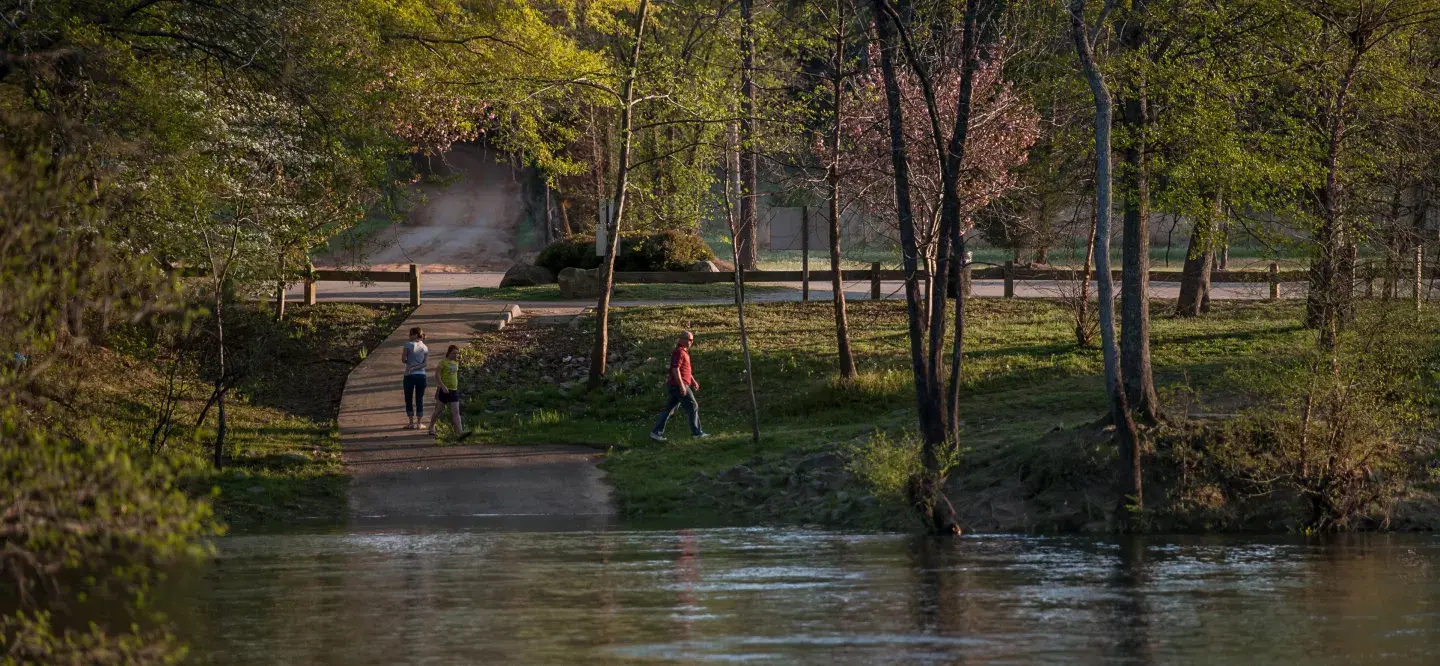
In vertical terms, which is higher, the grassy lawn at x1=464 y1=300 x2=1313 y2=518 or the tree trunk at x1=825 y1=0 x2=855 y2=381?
the tree trunk at x1=825 y1=0 x2=855 y2=381

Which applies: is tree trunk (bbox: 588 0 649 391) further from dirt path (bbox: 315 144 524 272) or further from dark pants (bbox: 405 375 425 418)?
dirt path (bbox: 315 144 524 272)

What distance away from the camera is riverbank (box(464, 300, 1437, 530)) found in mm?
20359

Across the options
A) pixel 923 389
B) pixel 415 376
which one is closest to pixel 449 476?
pixel 415 376

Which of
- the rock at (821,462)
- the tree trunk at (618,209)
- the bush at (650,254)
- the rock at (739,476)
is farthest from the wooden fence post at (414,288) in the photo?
the rock at (821,462)

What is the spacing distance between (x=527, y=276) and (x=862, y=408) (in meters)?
17.5

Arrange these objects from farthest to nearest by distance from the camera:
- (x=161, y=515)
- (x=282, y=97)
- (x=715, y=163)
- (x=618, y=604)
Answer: (x=715, y=163) → (x=282, y=97) → (x=618, y=604) → (x=161, y=515)

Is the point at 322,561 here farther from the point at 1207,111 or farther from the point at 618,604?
the point at 1207,111

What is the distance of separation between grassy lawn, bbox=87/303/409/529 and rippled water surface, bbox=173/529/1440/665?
2981 mm

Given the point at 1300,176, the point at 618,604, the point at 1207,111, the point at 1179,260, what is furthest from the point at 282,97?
the point at 1179,260

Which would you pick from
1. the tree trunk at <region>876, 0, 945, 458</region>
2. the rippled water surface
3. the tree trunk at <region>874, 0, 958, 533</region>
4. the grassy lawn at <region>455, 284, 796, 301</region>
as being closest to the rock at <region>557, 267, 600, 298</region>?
the grassy lawn at <region>455, 284, 796, 301</region>

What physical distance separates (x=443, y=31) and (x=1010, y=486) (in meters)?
14.1

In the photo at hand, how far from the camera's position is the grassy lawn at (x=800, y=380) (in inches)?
932

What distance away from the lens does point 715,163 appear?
28125 mm

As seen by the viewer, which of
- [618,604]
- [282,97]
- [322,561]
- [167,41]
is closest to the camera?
[618,604]
